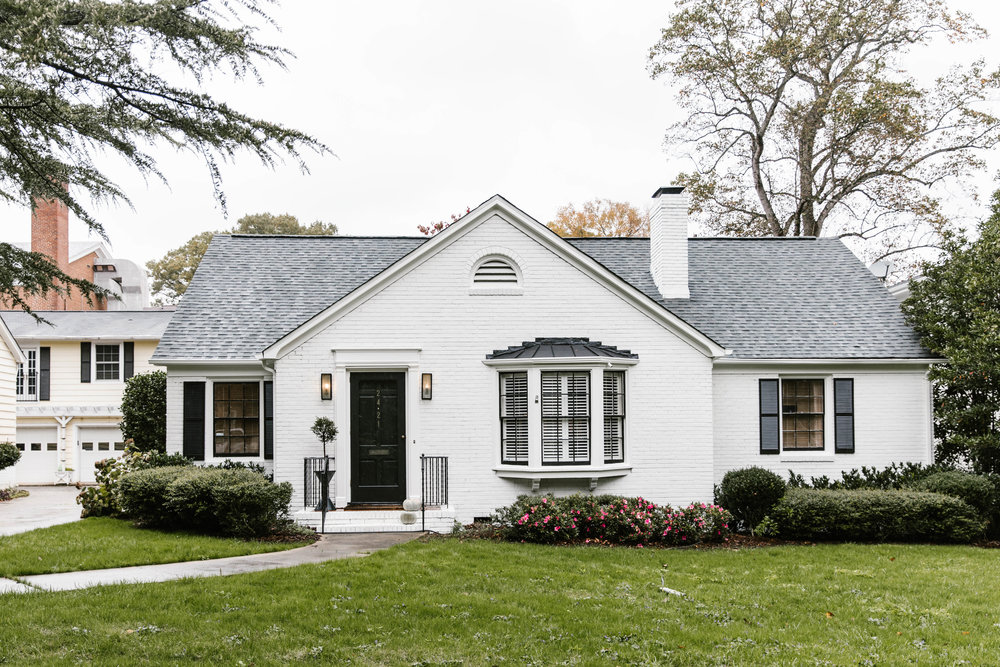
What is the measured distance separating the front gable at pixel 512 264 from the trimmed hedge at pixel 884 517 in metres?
3.26

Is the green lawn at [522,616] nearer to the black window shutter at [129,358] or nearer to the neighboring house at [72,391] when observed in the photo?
the neighboring house at [72,391]

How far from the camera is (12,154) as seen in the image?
19.0 ft

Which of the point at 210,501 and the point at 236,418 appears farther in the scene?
the point at 236,418

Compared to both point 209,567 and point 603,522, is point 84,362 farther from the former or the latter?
point 603,522

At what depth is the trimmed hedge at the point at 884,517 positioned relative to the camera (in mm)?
13734

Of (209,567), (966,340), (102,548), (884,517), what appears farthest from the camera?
(966,340)

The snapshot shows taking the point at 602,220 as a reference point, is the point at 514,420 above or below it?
below

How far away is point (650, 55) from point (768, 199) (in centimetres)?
664

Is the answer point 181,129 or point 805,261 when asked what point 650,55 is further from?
point 181,129

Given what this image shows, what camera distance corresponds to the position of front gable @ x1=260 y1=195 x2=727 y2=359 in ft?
49.8

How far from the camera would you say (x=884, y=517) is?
45.0ft

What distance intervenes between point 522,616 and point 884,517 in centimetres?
835

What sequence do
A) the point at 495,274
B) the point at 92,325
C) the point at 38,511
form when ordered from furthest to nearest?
the point at 92,325 < the point at 38,511 < the point at 495,274

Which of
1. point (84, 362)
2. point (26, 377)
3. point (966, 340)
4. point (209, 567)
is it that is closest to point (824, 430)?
point (966, 340)
